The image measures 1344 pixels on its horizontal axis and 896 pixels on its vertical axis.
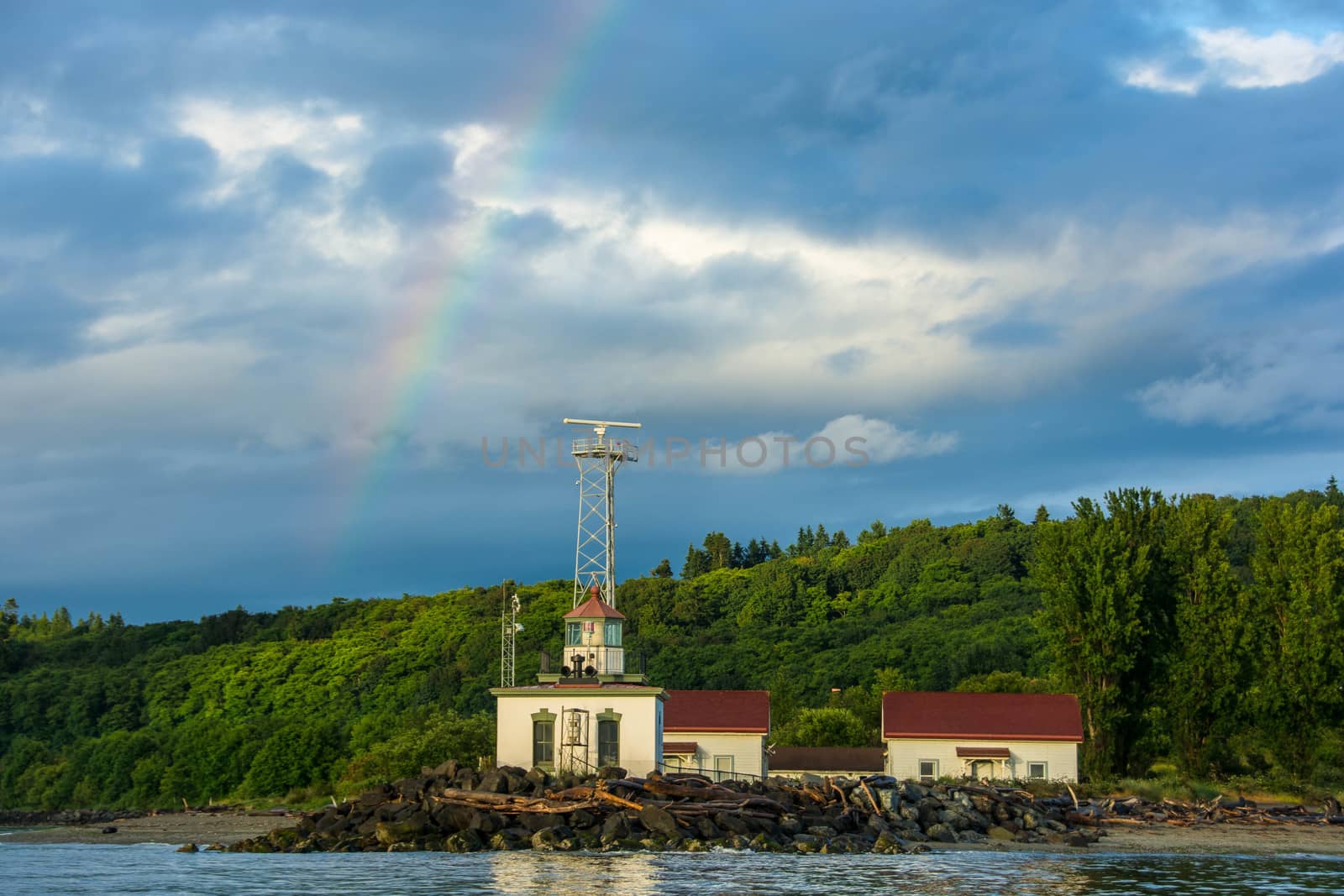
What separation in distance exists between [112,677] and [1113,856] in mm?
105128

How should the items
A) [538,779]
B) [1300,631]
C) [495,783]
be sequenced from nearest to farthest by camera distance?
1. [495,783]
2. [538,779]
3. [1300,631]

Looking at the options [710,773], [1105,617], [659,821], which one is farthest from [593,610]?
→ [1105,617]

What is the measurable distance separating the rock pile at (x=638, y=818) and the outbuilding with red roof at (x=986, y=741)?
11723mm

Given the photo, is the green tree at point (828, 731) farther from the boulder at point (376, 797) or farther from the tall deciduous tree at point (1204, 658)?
the boulder at point (376, 797)

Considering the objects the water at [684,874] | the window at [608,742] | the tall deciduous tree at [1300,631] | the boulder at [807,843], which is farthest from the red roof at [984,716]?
the boulder at [807,843]

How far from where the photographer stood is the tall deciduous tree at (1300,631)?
52.7 m

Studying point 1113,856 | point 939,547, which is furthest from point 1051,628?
point 939,547

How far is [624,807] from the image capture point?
114 feet

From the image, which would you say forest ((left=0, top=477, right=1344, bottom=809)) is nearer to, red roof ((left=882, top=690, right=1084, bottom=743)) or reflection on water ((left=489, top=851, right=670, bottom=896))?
red roof ((left=882, top=690, right=1084, bottom=743))

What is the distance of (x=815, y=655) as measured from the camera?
9762 cm

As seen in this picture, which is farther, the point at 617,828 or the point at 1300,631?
the point at 1300,631

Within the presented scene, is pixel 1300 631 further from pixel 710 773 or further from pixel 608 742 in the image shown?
pixel 608 742

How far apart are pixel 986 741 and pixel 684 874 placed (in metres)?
A: 25.9

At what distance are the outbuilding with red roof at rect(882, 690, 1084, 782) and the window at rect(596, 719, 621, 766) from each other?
15913mm
